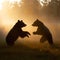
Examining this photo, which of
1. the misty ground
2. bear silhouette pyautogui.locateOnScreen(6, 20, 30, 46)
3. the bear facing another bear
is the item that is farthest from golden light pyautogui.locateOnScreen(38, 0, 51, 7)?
the misty ground

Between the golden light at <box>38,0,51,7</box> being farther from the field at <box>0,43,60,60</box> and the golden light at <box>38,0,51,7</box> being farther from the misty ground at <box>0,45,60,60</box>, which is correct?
the field at <box>0,43,60,60</box>

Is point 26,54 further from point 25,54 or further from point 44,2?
point 44,2

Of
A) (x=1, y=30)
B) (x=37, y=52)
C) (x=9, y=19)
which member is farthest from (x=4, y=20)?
(x=37, y=52)

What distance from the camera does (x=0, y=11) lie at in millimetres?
18688

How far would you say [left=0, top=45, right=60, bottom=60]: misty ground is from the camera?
1077 centimetres

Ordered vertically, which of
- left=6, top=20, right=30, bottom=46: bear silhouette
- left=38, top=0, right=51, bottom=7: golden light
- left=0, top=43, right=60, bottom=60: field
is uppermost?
left=38, top=0, right=51, bottom=7: golden light

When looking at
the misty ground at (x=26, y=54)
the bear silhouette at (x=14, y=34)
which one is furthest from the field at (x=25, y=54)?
the bear silhouette at (x=14, y=34)

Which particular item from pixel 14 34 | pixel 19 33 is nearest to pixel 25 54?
pixel 14 34

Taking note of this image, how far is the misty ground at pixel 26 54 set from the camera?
1077 centimetres

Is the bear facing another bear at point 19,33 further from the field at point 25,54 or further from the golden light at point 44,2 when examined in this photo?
the golden light at point 44,2

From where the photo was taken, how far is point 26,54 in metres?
11.2

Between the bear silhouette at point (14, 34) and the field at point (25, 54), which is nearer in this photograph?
the field at point (25, 54)

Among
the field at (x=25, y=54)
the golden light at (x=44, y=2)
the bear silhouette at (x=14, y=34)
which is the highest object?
the golden light at (x=44, y=2)

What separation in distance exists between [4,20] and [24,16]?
1.00 m
